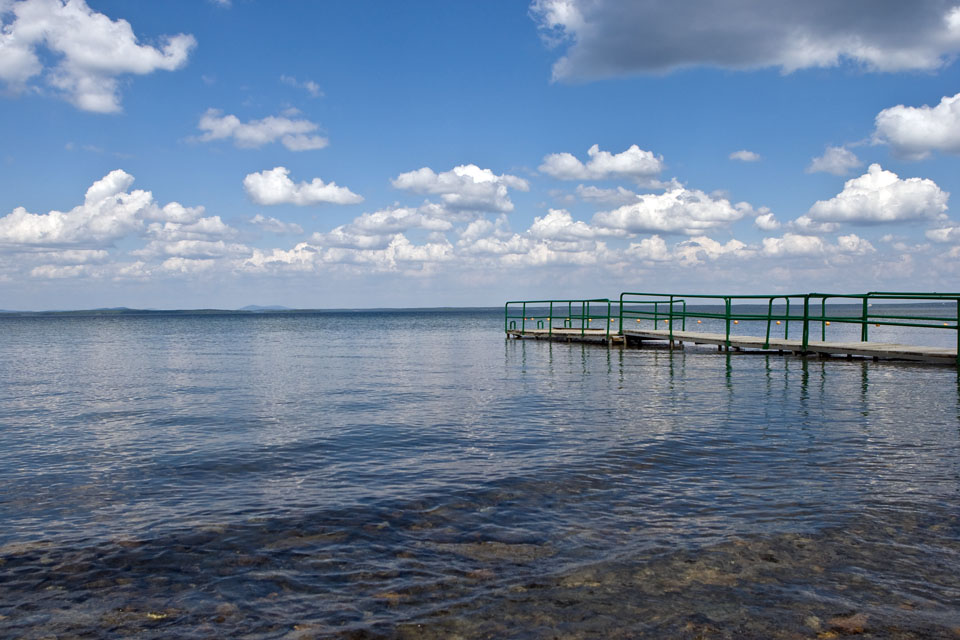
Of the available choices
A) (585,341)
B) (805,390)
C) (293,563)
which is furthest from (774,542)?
(585,341)

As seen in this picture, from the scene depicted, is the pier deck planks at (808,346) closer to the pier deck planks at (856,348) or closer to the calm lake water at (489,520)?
the pier deck planks at (856,348)

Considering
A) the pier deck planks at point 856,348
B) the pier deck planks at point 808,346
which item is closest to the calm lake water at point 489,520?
the pier deck planks at point 856,348

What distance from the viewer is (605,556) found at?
4.78m

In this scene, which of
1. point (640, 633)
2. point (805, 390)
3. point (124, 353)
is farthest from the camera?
point (124, 353)

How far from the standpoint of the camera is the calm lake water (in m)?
3.98

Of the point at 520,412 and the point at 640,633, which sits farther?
the point at 520,412

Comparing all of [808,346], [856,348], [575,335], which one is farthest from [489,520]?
[575,335]

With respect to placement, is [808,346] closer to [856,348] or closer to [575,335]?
[856,348]

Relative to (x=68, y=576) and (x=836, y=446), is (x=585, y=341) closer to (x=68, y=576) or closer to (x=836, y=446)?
(x=836, y=446)

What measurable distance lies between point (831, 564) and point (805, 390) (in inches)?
398

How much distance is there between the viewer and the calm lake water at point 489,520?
13.1 ft

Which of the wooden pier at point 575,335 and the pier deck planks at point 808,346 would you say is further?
the wooden pier at point 575,335

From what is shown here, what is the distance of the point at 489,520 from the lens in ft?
18.6

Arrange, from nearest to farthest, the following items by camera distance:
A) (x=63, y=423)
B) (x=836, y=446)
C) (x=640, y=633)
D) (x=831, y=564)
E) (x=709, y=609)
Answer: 1. (x=640, y=633)
2. (x=709, y=609)
3. (x=831, y=564)
4. (x=836, y=446)
5. (x=63, y=423)
